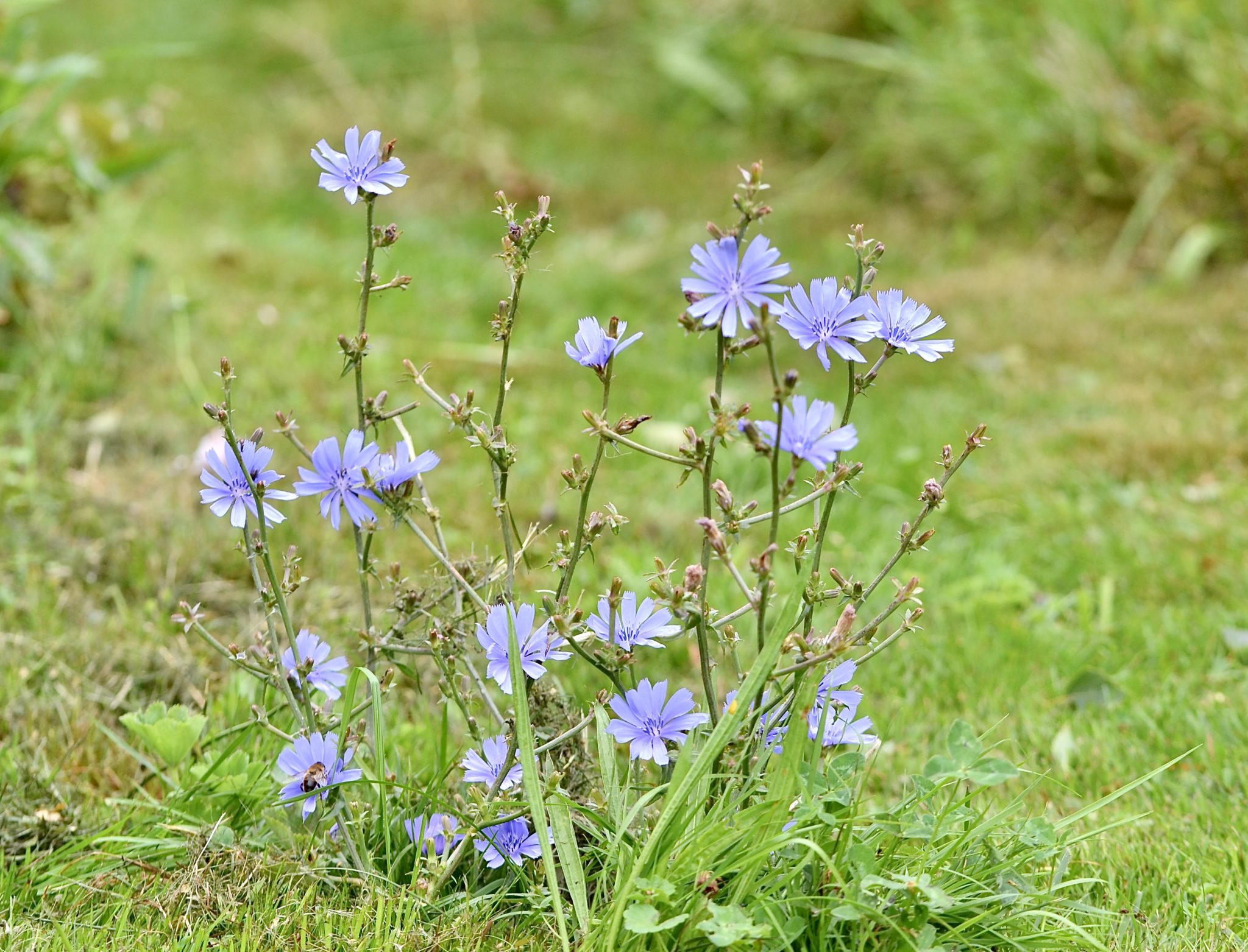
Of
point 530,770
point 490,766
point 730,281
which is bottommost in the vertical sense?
point 490,766

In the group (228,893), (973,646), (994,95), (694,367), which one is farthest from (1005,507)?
(994,95)

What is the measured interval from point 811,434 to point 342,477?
0.57 metres

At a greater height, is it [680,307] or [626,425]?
[626,425]

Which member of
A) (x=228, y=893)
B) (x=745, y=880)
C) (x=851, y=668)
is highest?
(x=851, y=668)

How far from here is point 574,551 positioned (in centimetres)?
153

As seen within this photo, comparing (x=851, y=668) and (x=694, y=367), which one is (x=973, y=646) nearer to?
(x=851, y=668)

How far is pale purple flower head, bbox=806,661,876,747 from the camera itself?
1.54m

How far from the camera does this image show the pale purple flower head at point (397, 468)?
1.40 meters

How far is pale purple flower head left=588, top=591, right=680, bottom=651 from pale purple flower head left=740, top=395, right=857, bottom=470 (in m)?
0.29

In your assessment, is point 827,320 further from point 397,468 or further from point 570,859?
point 570,859

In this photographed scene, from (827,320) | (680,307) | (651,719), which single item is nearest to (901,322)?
(827,320)

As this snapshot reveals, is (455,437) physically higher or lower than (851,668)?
lower

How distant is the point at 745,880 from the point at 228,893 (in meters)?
0.69

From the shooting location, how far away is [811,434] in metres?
1.35
